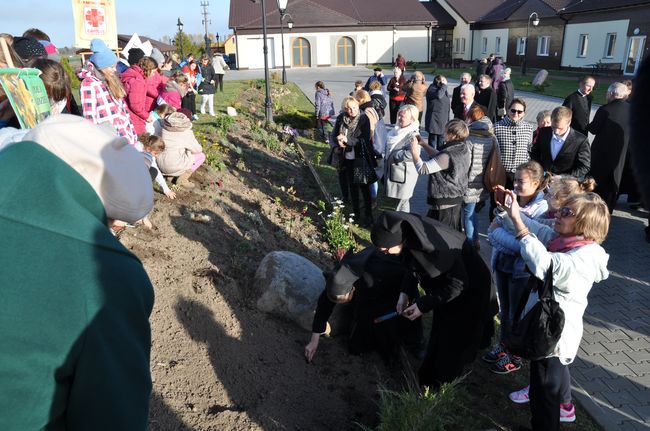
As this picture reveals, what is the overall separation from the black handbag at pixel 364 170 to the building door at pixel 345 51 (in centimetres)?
3827

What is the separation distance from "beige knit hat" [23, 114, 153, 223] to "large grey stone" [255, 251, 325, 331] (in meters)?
3.20

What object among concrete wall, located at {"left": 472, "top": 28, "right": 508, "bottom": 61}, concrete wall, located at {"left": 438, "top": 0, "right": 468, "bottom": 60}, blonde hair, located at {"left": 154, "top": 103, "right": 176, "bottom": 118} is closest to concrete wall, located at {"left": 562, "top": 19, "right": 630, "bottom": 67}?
concrete wall, located at {"left": 472, "top": 28, "right": 508, "bottom": 61}

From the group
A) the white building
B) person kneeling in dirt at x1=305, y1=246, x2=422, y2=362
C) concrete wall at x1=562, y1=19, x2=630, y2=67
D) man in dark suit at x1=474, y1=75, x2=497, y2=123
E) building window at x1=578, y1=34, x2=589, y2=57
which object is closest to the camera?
person kneeling in dirt at x1=305, y1=246, x2=422, y2=362

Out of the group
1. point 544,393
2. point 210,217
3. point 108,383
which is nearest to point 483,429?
point 544,393

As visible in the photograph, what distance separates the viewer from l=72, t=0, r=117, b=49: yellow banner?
7203mm

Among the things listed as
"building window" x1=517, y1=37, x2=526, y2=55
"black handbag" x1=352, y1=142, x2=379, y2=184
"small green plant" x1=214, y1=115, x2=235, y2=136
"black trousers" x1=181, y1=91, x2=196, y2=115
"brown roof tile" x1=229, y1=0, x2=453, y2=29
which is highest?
"brown roof tile" x1=229, y1=0, x2=453, y2=29

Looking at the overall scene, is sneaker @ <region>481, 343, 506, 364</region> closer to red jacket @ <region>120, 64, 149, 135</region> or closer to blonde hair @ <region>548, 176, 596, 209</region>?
blonde hair @ <region>548, 176, 596, 209</region>

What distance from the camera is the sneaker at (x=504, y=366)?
4203 millimetres

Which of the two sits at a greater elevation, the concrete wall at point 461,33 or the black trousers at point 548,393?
the concrete wall at point 461,33

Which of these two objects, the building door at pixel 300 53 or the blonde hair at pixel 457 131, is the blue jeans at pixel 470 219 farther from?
the building door at pixel 300 53

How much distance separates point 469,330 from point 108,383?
9.77 ft

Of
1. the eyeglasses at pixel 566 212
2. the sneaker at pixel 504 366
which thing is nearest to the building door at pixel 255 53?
the sneaker at pixel 504 366

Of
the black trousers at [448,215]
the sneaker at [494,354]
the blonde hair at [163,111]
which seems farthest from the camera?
the blonde hair at [163,111]

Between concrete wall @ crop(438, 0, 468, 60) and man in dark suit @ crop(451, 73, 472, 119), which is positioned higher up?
concrete wall @ crop(438, 0, 468, 60)
